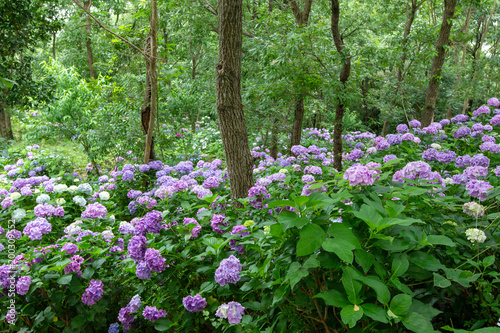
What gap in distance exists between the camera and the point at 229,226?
1.94 metres

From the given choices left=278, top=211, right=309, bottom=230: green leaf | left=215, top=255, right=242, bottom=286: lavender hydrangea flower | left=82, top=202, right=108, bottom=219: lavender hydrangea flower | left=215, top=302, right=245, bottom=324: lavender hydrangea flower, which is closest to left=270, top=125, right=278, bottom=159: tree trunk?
left=82, top=202, right=108, bottom=219: lavender hydrangea flower

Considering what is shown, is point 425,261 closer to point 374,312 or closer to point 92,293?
point 374,312

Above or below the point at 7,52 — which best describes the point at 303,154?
below

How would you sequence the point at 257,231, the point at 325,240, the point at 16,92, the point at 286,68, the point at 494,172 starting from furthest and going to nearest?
the point at 16,92, the point at 286,68, the point at 494,172, the point at 257,231, the point at 325,240

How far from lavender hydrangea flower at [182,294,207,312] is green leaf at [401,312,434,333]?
958mm

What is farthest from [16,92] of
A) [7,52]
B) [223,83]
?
[223,83]

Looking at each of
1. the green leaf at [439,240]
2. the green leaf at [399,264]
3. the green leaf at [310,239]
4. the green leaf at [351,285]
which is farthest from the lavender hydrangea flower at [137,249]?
the green leaf at [439,240]

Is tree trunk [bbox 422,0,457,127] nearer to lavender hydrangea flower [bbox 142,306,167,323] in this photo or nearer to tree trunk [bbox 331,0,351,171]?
tree trunk [bbox 331,0,351,171]

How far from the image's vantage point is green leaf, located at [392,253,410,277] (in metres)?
1.02

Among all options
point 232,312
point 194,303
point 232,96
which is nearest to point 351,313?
point 232,312

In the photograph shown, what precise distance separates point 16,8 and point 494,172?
19.8 feet

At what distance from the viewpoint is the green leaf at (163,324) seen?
1629 millimetres

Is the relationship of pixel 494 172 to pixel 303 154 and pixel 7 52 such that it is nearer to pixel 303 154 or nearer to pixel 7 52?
pixel 303 154

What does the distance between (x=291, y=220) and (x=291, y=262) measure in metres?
0.18
